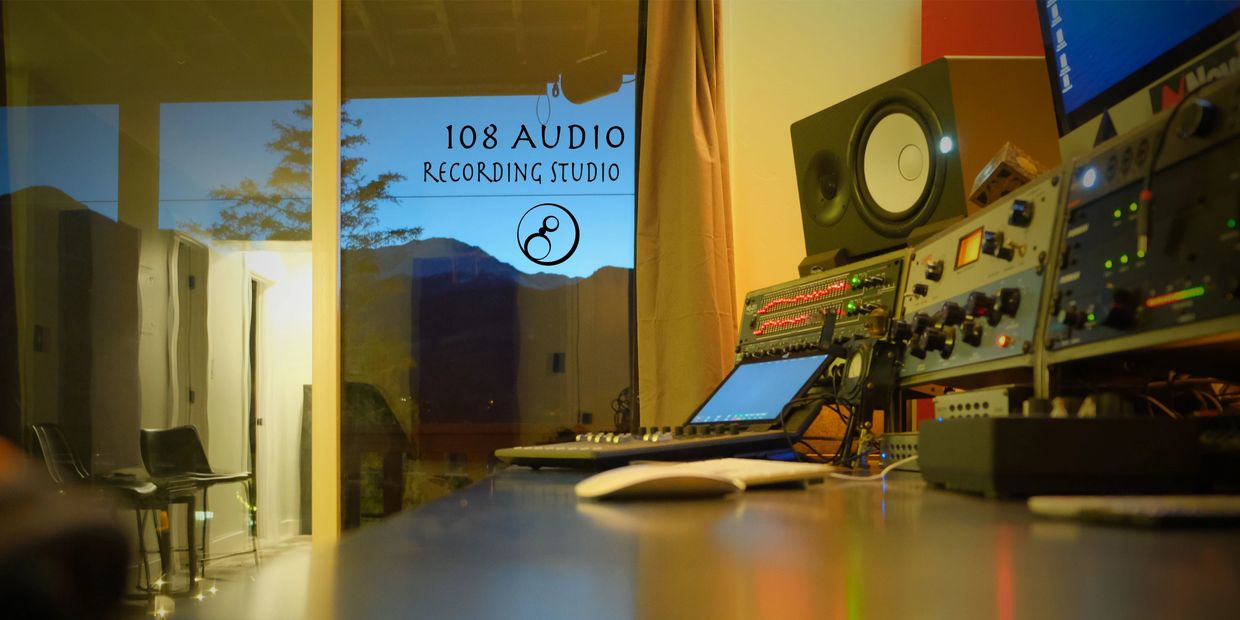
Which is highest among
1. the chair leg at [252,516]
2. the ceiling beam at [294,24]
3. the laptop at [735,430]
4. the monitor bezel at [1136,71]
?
the ceiling beam at [294,24]

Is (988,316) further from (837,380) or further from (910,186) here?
(910,186)

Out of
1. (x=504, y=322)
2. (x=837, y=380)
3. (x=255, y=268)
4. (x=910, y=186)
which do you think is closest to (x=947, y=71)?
(x=910, y=186)

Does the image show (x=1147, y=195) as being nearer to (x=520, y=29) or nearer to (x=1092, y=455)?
(x=1092, y=455)

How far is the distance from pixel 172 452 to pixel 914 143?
3.23m

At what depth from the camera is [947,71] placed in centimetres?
152

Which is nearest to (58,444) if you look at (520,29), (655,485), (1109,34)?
(520,29)

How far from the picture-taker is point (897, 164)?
1680 mm

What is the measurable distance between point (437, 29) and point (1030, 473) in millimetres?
2930

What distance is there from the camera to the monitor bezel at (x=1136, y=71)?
2.86 ft

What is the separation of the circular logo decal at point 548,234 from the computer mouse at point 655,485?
2203 millimetres

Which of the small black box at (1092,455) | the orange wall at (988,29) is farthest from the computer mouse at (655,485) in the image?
the orange wall at (988,29)

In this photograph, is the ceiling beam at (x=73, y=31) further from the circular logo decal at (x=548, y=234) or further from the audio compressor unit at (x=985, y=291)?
the audio compressor unit at (x=985, y=291)

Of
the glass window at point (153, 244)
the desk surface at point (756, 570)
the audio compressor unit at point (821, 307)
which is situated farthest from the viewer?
the glass window at point (153, 244)

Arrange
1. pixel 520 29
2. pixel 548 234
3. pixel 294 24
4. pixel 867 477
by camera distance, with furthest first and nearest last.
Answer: pixel 294 24
pixel 520 29
pixel 548 234
pixel 867 477
